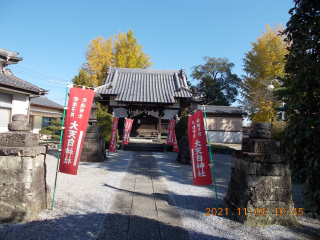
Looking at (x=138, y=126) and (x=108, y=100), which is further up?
(x=108, y=100)

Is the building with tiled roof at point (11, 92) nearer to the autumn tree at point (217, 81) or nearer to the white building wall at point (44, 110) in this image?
the white building wall at point (44, 110)

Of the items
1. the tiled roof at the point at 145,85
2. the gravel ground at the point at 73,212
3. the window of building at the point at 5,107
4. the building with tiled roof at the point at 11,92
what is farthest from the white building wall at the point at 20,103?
the gravel ground at the point at 73,212

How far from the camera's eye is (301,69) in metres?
2.07

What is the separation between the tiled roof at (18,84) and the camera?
31.2 ft

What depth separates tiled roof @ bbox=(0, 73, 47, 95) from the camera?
952 centimetres

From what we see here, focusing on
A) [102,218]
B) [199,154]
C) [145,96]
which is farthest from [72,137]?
[145,96]

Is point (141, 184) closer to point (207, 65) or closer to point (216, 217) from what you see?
point (216, 217)

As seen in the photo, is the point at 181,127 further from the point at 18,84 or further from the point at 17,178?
the point at 17,178

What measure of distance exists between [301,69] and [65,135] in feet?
12.8

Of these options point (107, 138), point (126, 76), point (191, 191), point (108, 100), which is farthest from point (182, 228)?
point (126, 76)

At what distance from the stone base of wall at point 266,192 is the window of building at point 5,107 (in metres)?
11.5

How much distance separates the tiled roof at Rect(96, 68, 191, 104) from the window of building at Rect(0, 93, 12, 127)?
6487 mm

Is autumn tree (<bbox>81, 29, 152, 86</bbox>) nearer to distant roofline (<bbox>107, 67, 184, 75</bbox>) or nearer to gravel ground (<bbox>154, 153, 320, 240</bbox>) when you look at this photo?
distant roofline (<bbox>107, 67, 184, 75</bbox>)

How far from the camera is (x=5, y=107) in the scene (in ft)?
33.9
